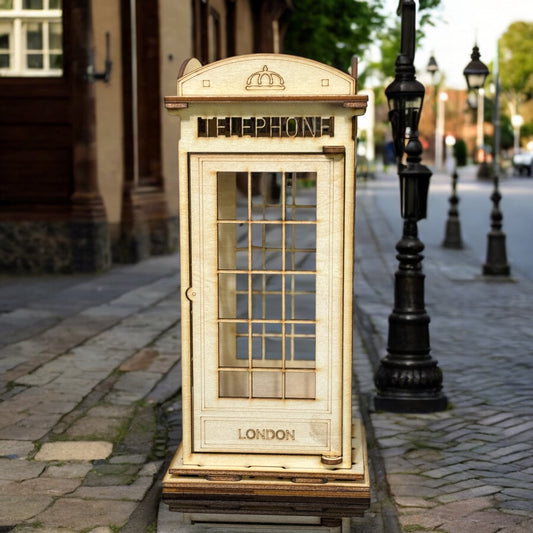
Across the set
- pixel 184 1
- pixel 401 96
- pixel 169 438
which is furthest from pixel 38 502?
pixel 184 1

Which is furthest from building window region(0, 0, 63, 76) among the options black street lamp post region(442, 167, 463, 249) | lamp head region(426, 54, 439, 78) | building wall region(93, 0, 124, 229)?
black street lamp post region(442, 167, 463, 249)

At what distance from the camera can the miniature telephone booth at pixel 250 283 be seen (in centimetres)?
477

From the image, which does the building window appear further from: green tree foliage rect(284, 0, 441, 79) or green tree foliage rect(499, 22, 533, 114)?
green tree foliage rect(499, 22, 533, 114)

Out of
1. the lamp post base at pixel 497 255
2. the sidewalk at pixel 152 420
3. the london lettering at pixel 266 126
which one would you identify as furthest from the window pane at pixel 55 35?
the london lettering at pixel 266 126

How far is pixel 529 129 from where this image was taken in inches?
Result: 4149

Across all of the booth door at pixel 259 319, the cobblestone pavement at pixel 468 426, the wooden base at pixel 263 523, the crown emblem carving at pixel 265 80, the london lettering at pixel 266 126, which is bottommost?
the cobblestone pavement at pixel 468 426

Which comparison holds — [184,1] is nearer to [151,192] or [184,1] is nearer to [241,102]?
[151,192]

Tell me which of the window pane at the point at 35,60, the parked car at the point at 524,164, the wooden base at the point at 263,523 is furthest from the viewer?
the parked car at the point at 524,164

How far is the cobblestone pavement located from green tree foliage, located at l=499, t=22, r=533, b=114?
87.8m

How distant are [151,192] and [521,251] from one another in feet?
25.5

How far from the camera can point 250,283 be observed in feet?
16.4

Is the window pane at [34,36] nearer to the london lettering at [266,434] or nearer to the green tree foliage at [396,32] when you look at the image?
the green tree foliage at [396,32]

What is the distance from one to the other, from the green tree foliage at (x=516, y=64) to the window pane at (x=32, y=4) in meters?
85.7

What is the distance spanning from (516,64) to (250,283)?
99153mm
